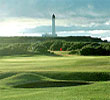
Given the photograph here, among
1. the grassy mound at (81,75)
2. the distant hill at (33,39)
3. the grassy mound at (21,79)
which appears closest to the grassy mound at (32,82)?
the grassy mound at (21,79)

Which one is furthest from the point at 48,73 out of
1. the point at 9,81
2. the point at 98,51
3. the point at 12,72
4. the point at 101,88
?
the point at 98,51

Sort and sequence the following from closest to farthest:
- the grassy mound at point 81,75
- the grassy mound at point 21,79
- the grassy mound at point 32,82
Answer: the grassy mound at point 32,82
the grassy mound at point 21,79
the grassy mound at point 81,75

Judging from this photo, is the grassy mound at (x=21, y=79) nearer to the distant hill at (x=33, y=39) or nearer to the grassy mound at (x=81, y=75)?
the grassy mound at (x=81, y=75)

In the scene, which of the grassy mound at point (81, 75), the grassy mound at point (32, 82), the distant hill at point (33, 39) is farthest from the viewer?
the distant hill at point (33, 39)

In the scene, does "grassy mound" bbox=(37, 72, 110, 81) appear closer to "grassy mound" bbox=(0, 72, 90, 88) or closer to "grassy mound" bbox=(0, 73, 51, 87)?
"grassy mound" bbox=(0, 72, 90, 88)

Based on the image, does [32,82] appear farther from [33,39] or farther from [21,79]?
[33,39]

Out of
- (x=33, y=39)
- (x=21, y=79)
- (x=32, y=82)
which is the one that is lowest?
(x=32, y=82)

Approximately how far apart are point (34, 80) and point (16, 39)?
10652cm

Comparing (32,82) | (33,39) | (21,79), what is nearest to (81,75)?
(32,82)

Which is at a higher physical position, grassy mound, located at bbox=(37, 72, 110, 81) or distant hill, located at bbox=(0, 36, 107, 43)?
distant hill, located at bbox=(0, 36, 107, 43)

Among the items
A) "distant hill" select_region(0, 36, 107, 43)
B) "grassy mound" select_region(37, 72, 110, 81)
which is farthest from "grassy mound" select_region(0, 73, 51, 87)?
"distant hill" select_region(0, 36, 107, 43)

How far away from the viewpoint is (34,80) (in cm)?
2111

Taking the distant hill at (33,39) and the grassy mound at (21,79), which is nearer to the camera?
the grassy mound at (21,79)

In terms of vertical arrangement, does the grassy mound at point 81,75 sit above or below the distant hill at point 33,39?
below
